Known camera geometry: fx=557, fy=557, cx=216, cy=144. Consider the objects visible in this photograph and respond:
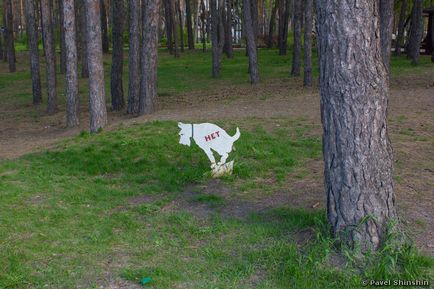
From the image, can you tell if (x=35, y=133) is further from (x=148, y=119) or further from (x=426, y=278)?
(x=426, y=278)

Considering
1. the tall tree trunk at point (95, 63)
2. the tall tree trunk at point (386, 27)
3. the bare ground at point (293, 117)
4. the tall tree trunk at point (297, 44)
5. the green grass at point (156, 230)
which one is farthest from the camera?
the tall tree trunk at point (297, 44)

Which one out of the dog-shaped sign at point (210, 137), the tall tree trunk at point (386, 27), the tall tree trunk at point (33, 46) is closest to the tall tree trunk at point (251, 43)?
the tall tree trunk at point (386, 27)

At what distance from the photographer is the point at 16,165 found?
28.1 ft

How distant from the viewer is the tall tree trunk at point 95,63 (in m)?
11.0

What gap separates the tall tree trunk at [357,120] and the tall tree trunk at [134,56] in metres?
9.30

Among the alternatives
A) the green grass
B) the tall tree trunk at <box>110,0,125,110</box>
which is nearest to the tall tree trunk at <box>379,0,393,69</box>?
the green grass

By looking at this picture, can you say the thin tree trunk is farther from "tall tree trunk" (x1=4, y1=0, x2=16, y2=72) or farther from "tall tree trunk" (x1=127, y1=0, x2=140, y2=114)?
"tall tree trunk" (x1=4, y1=0, x2=16, y2=72)

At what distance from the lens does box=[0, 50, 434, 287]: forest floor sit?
604 cm

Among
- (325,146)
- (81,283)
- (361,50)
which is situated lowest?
(81,283)

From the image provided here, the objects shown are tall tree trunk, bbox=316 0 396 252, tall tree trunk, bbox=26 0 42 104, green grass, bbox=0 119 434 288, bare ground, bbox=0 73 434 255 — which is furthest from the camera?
tall tree trunk, bbox=26 0 42 104

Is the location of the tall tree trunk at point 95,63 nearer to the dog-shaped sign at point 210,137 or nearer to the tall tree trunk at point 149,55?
the tall tree trunk at point 149,55

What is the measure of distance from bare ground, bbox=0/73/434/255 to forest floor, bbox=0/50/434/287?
1cm

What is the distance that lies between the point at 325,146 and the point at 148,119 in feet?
24.8

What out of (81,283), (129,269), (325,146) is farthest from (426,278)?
(81,283)
